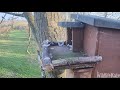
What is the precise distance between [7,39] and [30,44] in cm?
57

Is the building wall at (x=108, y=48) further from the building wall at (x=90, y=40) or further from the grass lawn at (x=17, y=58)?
the grass lawn at (x=17, y=58)

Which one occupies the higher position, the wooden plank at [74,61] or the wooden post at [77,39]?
the wooden post at [77,39]

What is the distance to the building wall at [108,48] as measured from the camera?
1561 millimetres

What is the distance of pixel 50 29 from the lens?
327 centimetres

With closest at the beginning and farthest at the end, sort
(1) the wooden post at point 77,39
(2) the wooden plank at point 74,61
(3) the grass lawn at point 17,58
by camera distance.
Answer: (2) the wooden plank at point 74,61 < (1) the wooden post at point 77,39 < (3) the grass lawn at point 17,58

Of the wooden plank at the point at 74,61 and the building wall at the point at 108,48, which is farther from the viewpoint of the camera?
the building wall at the point at 108,48

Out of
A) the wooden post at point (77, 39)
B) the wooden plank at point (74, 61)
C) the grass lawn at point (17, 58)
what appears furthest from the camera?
the grass lawn at point (17, 58)

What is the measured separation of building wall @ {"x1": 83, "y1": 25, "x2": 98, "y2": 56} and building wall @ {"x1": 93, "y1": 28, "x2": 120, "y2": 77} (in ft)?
0.15

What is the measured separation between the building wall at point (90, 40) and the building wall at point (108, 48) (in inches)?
1.8

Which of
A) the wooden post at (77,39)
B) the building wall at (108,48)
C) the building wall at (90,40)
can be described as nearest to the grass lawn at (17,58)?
the wooden post at (77,39)

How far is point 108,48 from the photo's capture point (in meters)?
1.57

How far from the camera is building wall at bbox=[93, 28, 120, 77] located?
5.12ft
